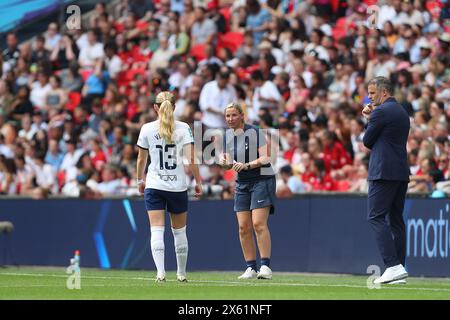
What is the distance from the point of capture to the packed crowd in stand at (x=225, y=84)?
73.8 feet

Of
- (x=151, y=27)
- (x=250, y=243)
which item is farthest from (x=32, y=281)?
(x=151, y=27)

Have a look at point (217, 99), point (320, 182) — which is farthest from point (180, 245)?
point (217, 99)

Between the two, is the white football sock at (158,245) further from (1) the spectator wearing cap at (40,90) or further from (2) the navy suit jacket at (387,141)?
(1) the spectator wearing cap at (40,90)

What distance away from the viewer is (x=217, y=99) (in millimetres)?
25391

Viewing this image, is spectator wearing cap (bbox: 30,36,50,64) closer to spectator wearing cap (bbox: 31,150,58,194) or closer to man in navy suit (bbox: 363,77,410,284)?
spectator wearing cap (bbox: 31,150,58,194)

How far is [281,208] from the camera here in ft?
68.1

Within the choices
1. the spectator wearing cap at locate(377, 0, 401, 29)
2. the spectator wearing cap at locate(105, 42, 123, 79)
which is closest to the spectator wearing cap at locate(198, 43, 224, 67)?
the spectator wearing cap at locate(105, 42, 123, 79)

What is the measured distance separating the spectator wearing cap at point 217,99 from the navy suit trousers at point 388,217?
10.4 meters

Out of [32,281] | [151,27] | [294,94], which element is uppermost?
[151,27]

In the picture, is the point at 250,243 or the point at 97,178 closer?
the point at 250,243

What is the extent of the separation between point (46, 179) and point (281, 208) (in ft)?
21.1

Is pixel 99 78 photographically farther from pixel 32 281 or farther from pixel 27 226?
pixel 32 281

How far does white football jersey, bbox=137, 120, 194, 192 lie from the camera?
15.2m

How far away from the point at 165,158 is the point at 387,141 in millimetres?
2583
